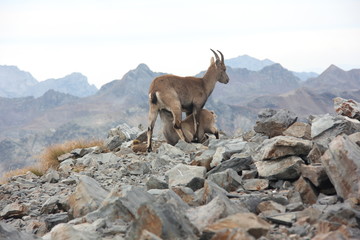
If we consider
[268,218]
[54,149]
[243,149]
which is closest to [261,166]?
[243,149]

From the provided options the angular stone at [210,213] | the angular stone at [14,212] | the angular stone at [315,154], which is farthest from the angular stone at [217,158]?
the angular stone at [210,213]

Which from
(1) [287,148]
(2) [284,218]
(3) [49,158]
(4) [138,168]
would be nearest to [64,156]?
(3) [49,158]

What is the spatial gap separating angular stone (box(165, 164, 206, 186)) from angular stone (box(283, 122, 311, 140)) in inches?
134

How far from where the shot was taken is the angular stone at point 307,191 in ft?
18.3

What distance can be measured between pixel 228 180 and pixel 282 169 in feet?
2.92

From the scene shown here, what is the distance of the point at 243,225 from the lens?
12.9 ft

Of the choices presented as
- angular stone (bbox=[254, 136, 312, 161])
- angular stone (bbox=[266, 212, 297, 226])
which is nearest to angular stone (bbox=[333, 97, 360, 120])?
angular stone (bbox=[254, 136, 312, 161])

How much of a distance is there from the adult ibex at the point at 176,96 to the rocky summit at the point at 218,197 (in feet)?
7.41

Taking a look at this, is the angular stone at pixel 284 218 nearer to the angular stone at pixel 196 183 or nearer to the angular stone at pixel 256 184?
the angular stone at pixel 256 184

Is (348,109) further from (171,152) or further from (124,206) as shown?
(124,206)

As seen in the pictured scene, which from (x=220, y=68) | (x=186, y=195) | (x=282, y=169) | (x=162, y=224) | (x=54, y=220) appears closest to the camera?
(x=162, y=224)

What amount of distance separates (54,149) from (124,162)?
5105 mm

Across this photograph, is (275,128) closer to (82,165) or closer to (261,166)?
(261,166)

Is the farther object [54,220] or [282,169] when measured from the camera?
[282,169]
